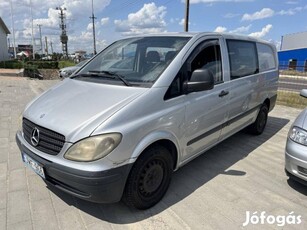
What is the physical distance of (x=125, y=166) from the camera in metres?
2.32

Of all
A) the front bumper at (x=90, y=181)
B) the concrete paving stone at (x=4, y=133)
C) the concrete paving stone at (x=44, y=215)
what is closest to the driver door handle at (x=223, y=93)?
the front bumper at (x=90, y=181)

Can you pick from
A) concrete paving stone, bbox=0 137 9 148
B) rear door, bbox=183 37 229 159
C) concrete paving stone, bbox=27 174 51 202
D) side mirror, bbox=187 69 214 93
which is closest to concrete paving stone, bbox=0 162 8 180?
concrete paving stone, bbox=27 174 51 202

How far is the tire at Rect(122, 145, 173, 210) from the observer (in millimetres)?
2486

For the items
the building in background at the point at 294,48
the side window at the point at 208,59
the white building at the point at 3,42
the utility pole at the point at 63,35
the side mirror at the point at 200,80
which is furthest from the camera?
the utility pole at the point at 63,35

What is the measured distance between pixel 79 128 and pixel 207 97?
167 centimetres

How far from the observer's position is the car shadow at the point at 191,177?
2.68 meters

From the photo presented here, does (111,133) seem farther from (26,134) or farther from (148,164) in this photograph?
(26,134)

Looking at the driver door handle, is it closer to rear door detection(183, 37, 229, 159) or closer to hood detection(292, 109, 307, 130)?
rear door detection(183, 37, 229, 159)

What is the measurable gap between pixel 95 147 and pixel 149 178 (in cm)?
77

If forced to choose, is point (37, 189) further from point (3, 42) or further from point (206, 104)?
point (3, 42)

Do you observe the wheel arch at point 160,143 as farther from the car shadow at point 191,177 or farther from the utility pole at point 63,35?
the utility pole at point 63,35

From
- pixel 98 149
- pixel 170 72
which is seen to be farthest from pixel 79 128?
pixel 170 72

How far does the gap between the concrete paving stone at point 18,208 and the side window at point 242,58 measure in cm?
311

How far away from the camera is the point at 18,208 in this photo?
107 inches
